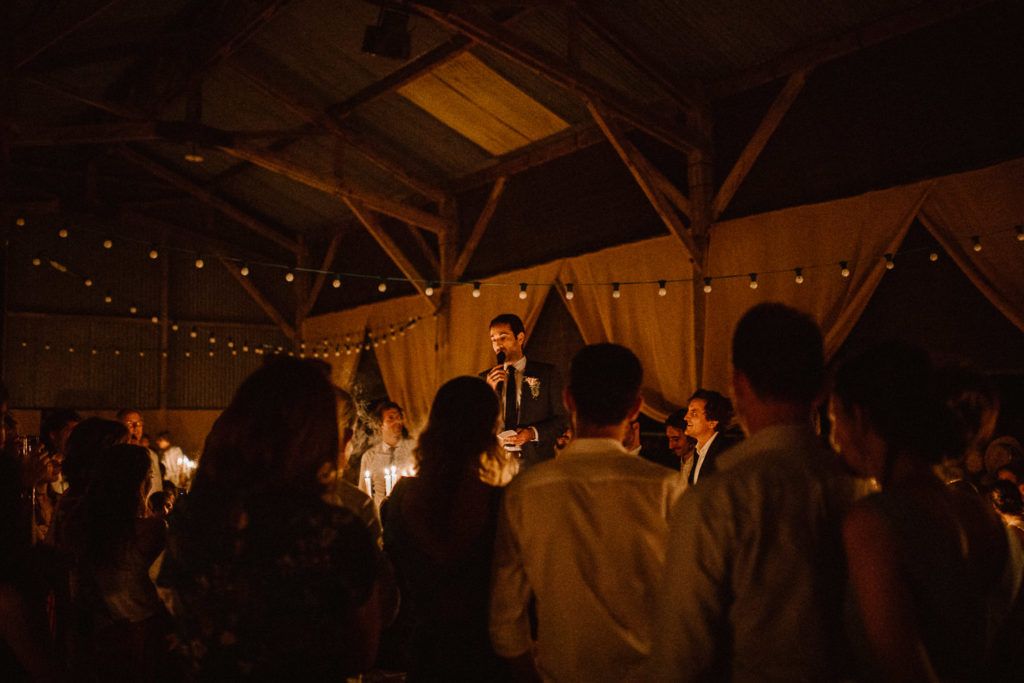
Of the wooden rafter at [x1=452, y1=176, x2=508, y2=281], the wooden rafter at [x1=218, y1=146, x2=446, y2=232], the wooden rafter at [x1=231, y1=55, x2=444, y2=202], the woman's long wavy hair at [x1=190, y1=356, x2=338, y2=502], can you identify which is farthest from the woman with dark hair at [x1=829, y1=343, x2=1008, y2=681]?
the wooden rafter at [x1=231, y1=55, x2=444, y2=202]

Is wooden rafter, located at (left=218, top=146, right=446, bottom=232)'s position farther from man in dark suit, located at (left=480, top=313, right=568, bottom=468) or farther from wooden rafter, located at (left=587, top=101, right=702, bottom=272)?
man in dark suit, located at (left=480, top=313, right=568, bottom=468)

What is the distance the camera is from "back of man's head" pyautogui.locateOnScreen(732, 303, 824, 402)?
151 centimetres

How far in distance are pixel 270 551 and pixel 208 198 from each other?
12.0 metres

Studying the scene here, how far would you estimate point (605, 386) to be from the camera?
6.42ft

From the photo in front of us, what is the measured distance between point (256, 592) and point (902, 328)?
5.82 m


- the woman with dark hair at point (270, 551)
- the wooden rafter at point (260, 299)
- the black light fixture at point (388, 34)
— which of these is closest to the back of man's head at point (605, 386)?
the woman with dark hair at point (270, 551)

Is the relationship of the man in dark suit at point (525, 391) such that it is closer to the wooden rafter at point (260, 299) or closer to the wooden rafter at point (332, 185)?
the wooden rafter at point (332, 185)

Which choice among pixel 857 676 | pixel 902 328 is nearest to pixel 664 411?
pixel 902 328

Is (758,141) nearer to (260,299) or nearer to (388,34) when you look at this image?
(388,34)

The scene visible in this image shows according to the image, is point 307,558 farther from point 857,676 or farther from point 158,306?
point 158,306

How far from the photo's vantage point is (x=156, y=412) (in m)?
12.9

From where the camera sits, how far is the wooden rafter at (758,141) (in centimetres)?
665

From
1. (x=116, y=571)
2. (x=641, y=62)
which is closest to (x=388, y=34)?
(x=641, y=62)

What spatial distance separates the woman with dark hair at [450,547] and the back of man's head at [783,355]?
2.71ft
